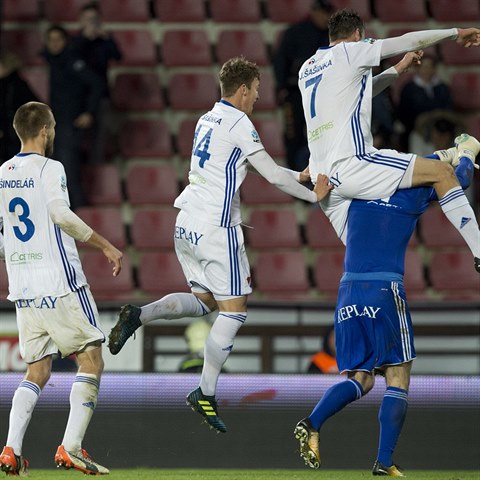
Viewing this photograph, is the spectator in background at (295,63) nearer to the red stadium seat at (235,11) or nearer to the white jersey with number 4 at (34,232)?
the red stadium seat at (235,11)

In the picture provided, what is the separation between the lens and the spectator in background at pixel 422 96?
13.3m

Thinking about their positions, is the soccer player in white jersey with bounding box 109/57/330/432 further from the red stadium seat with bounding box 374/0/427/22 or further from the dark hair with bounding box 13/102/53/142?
the red stadium seat with bounding box 374/0/427/22

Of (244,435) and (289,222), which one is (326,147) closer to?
(244,435)

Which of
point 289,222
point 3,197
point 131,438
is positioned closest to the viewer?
point 3,197

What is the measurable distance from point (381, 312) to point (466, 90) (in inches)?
312

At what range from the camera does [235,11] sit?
597 inches

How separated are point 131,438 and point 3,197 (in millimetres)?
2402

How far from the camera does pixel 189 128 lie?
1399cm

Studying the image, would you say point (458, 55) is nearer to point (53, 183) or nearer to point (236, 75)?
point (236, 75)

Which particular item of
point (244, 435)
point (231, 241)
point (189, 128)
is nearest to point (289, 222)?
point (189, 128)

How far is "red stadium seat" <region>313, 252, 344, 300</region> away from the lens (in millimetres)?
12531

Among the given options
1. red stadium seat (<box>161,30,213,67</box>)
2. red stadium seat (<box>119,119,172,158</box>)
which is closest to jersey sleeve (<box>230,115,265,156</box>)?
red stadium seat (<box>119,119,172,158</box>)

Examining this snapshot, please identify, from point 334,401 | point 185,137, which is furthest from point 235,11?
point 334,401

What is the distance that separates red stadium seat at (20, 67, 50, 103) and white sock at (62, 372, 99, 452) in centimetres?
750
